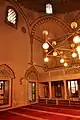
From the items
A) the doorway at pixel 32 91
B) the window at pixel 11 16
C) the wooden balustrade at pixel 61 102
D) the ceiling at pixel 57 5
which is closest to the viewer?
the wooden balustrade at pixel 61 102

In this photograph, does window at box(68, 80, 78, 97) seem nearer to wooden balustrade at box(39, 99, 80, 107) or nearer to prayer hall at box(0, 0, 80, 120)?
prayer hall at box(0, 0, 80, 120)

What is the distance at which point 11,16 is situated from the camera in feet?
36.6

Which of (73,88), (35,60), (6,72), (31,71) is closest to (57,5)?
(35,60)

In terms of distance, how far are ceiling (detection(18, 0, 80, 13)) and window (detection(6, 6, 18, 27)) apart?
58.8 inches

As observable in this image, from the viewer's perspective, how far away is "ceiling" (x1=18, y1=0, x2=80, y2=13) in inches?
501

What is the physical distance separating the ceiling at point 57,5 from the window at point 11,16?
4.90 feet

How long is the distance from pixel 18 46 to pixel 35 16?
3.41m

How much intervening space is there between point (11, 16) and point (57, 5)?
4.51 metres

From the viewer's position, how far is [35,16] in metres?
13.1

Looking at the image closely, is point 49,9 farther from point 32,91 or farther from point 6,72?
point 32,91

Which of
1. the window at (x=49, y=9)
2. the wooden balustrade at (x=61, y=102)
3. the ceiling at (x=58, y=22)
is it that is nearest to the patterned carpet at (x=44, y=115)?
the wooden balustrade at (x=61, y=102)

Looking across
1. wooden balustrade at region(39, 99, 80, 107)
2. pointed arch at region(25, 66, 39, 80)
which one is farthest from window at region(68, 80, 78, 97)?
pointed arch at region(25, 66, 39, 80)

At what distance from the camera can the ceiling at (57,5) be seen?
12734 millimetres

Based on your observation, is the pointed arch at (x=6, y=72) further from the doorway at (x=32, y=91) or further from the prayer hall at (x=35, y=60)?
the doorway at (x=32, y=91)
